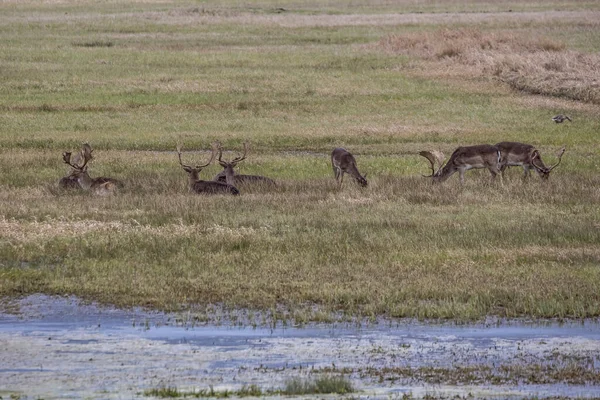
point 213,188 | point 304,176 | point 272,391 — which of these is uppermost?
point 304,176

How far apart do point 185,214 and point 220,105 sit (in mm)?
15147

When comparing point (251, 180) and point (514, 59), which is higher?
point (514, 59)

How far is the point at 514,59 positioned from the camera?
1553 inches

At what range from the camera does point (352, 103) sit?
33500mm

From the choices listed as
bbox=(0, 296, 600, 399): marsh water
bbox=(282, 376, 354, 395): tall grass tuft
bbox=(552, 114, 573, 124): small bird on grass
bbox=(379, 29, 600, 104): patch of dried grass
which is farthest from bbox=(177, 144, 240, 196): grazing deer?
bbox=(379, 29, 600, 104): patch of dried grass

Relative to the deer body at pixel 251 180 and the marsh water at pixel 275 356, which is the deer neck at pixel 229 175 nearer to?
the deer body at pixel 251 180

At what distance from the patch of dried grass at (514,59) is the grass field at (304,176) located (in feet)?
0.38

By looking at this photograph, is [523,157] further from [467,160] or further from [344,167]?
[344,167]

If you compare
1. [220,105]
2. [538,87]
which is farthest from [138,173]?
[538,87]

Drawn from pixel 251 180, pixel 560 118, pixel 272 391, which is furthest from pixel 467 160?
pixel 272 391

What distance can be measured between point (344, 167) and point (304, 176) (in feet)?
6.45

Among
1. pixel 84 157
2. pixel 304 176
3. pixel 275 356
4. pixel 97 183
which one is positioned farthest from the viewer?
pixel 304 176

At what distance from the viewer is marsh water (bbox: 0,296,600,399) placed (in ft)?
33.3

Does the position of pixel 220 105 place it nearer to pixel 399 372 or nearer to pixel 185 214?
pixel 185 214
